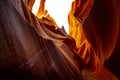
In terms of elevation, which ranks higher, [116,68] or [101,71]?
[116,68]

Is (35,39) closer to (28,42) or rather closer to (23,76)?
(28,42)

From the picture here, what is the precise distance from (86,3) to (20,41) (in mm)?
1812

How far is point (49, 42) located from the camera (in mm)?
2221

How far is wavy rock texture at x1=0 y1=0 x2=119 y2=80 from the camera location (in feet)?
4.69

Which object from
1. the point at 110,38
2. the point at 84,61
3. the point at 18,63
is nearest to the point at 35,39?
the point at 18,63

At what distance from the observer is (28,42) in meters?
1.75

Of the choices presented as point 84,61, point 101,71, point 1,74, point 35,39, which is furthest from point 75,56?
point 1,74

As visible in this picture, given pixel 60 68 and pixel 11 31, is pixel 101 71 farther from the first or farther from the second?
pixel 11 31

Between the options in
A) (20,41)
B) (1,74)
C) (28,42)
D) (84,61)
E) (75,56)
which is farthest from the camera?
(84,61)

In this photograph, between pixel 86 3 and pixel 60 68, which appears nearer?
pixel 60 68

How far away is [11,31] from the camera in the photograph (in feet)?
4.84

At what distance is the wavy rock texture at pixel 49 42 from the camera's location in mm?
1430

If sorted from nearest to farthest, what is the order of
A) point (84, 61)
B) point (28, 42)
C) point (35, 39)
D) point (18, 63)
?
point (18, 63) < point (28, 42) < point (35, 39) < point (84, 61)

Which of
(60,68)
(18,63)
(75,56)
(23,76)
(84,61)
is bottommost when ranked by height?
(84,61)
